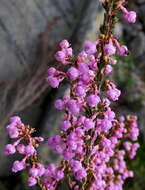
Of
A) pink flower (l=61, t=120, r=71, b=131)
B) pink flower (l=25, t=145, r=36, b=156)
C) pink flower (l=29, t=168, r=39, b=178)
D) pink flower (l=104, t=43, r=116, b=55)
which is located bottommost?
pink flower (l=29, t=168, r=39, b=178)

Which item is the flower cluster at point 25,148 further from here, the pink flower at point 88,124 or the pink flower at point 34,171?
the pink flower at point 88,124

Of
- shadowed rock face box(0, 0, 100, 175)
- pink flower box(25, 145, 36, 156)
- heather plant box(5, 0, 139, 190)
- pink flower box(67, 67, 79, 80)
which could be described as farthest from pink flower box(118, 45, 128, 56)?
shadowed rock face box(0, 0, 100, 175)

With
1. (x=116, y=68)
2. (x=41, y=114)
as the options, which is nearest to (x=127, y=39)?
(x=116, y=68)

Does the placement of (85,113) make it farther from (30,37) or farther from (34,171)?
(30,37)

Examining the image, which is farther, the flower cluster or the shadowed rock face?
the shadowed rock face

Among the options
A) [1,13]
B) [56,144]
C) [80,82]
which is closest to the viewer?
[80,82]

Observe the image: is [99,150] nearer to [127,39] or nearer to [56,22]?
[56,22]

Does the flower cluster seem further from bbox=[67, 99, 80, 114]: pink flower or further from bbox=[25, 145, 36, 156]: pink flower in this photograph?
bbox=[67, 99, 80, 114]: pink flower

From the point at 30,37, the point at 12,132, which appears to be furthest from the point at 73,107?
the point at 30,37
